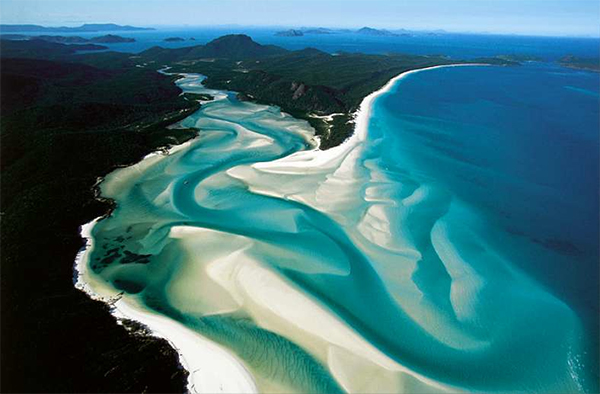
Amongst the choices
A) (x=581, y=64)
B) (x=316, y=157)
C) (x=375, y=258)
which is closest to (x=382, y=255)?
(x=375, y=258)

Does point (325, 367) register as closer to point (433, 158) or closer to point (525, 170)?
point (433, 158)

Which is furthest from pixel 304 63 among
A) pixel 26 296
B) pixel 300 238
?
pixel 26 296

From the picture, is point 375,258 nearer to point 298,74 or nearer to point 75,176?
point 75,176

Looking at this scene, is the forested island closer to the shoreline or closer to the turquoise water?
the shoreline

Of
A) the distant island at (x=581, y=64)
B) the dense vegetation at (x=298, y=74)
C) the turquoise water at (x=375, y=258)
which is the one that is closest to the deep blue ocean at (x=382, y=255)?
the turquoise water at (x=375, y=258)

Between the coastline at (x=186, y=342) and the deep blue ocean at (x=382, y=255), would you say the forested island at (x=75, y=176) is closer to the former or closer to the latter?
the coastline at (x=186, y=342)

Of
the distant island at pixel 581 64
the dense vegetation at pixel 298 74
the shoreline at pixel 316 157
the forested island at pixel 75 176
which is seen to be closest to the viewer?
the forested island at pixel 75 176
